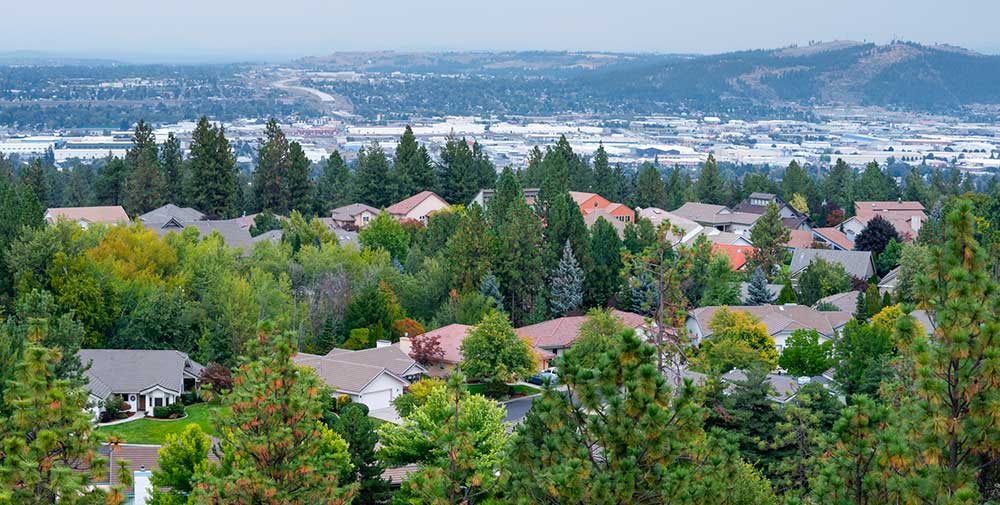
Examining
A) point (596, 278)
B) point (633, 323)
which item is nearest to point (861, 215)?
point (596, 278)

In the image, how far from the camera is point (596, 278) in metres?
51.8

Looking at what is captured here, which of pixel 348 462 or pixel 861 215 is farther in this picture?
pixel 861 215

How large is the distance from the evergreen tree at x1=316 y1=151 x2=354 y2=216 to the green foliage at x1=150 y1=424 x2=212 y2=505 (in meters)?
52.5

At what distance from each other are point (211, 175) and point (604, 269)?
28416mm

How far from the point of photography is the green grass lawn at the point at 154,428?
35094mm

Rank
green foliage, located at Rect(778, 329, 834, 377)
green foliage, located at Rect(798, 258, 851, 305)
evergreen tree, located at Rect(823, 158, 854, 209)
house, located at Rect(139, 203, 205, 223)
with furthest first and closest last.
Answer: evergreen tree, located at Rect(823, 158, 854, 209) → house, located at Rect(139, 203, 205, 223) → green foliage, located at Rect(798, 258, 851, 305) → green foliage, located at Rect(778, 329, 834, 377)

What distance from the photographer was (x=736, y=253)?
6419 centimetres

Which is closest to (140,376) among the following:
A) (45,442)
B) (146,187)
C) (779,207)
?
(45,442)

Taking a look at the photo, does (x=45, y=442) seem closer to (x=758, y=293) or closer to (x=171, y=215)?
(x=758, y=293)

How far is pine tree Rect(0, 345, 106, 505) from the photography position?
16.9m

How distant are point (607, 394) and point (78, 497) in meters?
6.57

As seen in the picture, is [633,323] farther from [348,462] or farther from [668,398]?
[668,398]

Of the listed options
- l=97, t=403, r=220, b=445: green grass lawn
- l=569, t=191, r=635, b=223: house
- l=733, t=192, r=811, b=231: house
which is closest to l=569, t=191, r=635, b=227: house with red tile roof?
l=569, t=191, r=635, b=223: house

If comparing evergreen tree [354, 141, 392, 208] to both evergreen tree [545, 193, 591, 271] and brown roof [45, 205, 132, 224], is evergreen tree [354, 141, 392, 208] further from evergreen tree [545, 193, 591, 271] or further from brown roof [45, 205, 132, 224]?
evergreen tree [545, 193, 591, 271]
